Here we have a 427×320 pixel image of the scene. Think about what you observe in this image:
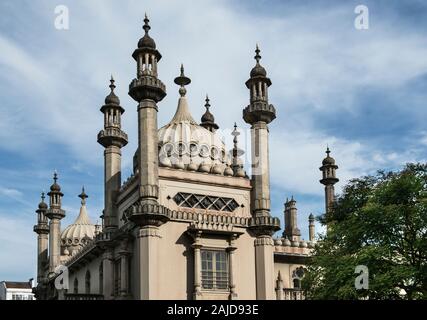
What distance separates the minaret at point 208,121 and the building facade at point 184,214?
7246mm

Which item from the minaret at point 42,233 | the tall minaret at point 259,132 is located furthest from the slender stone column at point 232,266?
the minaret at point 42,233

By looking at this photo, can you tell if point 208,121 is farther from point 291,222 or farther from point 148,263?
point 148,263

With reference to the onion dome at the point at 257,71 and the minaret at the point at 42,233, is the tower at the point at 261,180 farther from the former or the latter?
the minaret at the point at 42,233

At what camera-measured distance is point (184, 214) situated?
34.2m

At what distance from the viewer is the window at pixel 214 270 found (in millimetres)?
33719

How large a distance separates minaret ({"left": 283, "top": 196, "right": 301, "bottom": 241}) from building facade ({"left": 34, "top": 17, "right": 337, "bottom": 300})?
607cm

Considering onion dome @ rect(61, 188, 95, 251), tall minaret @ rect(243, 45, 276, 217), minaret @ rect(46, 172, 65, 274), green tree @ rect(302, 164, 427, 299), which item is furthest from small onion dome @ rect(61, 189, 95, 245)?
green tree @ rect(302, 164, 427, 299)

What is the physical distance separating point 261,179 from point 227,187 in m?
2.07

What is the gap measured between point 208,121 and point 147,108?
15625 millimetres

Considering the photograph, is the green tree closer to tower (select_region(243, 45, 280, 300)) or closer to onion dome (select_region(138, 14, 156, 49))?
tower (select_region(243, 45, 280, 300))

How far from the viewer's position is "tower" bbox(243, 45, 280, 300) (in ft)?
115

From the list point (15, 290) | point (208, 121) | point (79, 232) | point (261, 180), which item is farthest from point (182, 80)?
point (15, 290)
